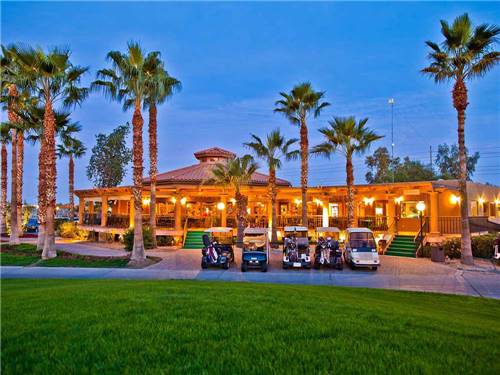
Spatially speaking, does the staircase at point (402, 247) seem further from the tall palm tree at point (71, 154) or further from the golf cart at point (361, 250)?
the tall palm tree at point (71, 154)

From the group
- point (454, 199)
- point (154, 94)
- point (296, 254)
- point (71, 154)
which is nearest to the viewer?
point (296, 254)

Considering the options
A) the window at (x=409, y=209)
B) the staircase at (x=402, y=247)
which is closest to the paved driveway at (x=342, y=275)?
the staircase at (x=402, y=247)

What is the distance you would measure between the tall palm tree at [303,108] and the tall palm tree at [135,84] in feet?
28.8

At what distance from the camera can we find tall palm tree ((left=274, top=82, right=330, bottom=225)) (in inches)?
867

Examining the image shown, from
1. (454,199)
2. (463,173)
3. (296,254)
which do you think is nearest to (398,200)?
(454,199)

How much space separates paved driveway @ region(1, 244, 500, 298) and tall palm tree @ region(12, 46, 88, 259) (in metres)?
3.42

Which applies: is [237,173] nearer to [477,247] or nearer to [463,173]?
[463,173]

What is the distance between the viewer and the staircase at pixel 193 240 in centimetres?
2406

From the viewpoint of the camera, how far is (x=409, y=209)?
85.7ft

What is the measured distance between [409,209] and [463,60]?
1226 cm

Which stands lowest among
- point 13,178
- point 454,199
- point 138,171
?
point 454,199

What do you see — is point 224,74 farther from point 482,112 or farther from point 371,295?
point 371,295

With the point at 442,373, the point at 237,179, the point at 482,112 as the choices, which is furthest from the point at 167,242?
the point at 482,112

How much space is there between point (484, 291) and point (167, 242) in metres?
19.5
